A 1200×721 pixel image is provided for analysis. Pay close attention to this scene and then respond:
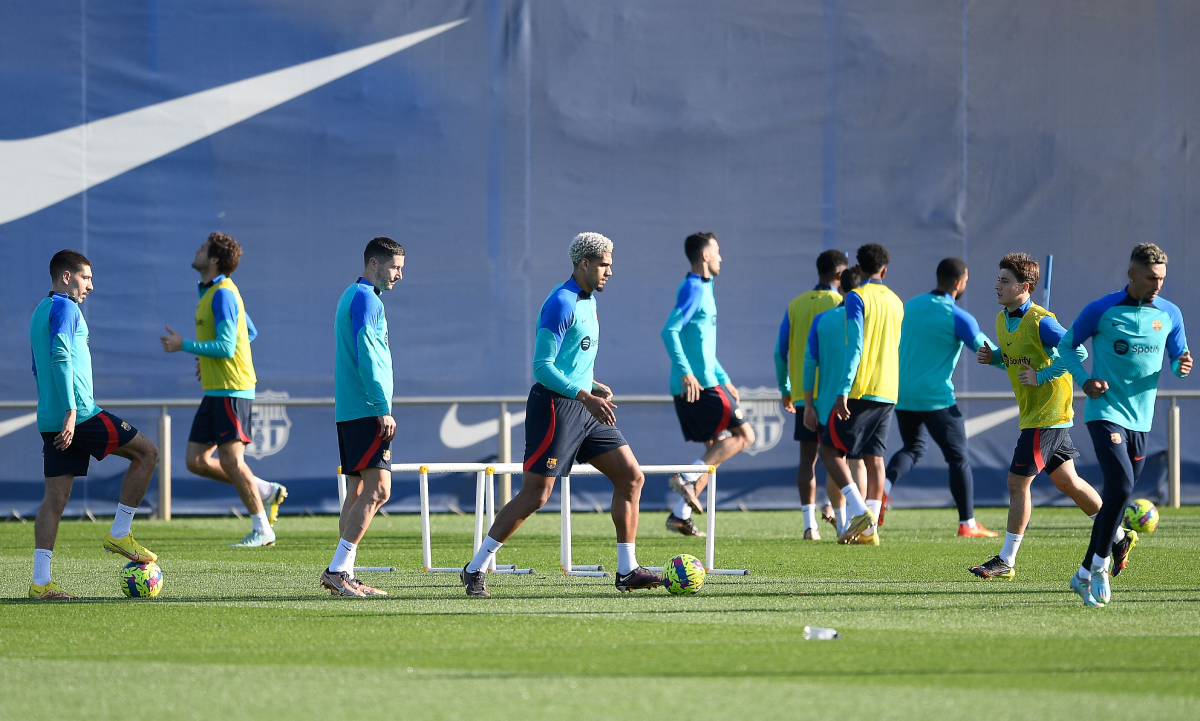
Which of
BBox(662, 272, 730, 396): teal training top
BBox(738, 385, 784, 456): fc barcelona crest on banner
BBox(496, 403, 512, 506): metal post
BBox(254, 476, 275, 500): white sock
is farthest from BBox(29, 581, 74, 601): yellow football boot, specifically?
BBox(738, 385, 784, 456): fc barcelona crest on banner

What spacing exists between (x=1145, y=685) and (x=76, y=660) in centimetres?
373

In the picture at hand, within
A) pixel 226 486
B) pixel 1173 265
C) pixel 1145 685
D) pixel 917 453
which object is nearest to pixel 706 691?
pixel 1145 685

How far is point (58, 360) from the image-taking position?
24.5 ft

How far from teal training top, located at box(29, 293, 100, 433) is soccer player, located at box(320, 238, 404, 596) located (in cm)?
143

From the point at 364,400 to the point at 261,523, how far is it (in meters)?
3.58

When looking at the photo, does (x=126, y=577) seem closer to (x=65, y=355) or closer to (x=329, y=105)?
(x=65, y=355)

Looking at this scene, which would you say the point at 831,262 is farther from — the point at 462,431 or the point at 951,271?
the point at 462,431

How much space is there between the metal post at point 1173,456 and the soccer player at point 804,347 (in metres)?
4.85

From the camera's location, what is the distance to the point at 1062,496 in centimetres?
1447

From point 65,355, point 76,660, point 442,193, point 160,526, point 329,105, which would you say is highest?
point 329,105

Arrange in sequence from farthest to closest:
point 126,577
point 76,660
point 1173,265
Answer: point 1173,265, point 126,577, point 76,660

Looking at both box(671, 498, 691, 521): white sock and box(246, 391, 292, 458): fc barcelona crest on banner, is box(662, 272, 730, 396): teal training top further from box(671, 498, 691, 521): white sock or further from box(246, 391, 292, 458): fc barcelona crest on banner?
box(246, 391, 292, 458): fc barcelona crest on banner

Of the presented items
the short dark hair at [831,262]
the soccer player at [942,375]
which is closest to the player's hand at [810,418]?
the soccer player at [942,375]

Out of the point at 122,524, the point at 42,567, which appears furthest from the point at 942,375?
the point at 42,567
